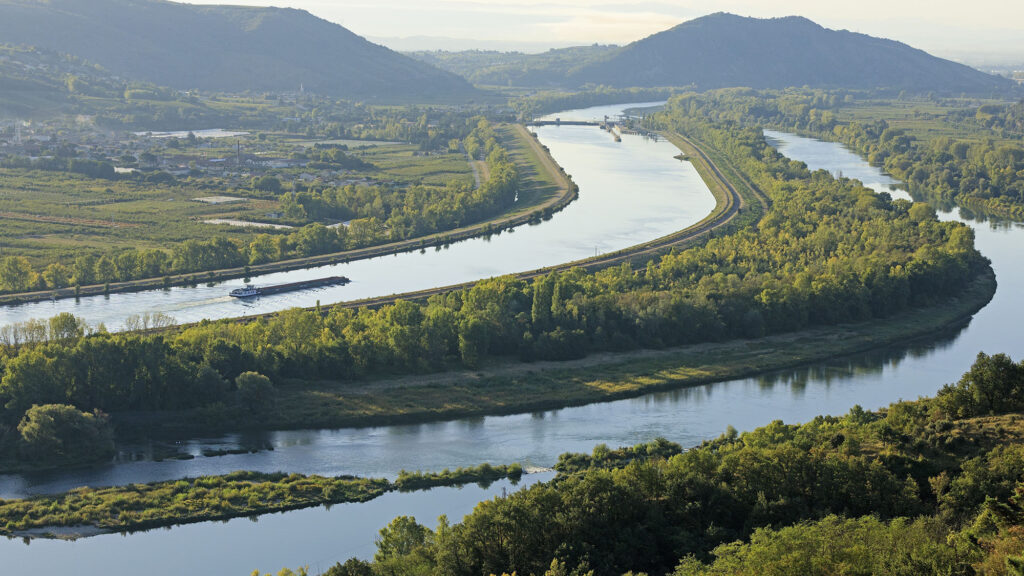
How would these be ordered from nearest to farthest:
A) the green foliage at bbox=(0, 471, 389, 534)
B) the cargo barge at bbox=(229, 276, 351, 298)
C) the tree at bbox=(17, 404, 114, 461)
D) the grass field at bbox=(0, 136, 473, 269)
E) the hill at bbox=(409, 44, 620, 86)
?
the green foliage at bbox=(0, 471, 389, 534), the tree at bbox=(17, 404, 114, 461), the cargo barge at bbox=(229, 276, 351, 298), the grass field at bbox=(0, 136, 473, 269), the hill at bbox=(409, 44, 620, 86)

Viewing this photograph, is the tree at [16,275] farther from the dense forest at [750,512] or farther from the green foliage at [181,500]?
the dense forest at [750,512]

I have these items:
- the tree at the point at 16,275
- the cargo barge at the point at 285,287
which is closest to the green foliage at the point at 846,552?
the cargo barge at the point at 285,287

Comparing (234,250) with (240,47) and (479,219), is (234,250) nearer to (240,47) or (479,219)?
(479,219)

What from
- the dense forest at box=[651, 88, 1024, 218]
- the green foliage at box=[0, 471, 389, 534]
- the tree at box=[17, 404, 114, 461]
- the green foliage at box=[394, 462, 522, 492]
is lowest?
the green foliage at box=[0, 471, 389, 534]

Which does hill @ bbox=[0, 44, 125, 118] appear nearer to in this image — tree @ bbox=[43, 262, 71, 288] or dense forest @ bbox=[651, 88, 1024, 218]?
tree @ bbox=[43, 262, 71, 288]

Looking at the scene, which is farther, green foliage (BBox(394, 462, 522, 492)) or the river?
the river

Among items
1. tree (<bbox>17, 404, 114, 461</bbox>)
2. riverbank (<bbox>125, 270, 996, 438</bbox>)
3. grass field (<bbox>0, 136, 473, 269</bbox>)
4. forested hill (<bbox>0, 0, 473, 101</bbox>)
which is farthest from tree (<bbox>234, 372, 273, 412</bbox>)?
forested hill (<bbox>0, 0, 473, 101</bbox>)

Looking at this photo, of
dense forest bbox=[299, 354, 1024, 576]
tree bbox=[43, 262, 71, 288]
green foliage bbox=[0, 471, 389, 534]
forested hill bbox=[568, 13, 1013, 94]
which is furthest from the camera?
forested hill bbox=[568, 13, 1013, 94]

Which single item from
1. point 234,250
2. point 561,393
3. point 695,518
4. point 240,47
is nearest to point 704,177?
point 234,250

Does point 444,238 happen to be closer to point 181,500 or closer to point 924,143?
point 181,500
